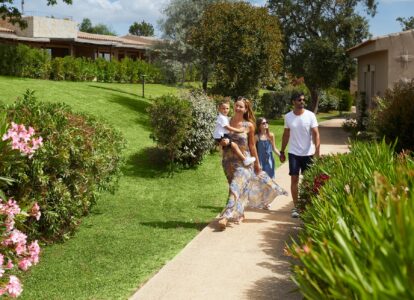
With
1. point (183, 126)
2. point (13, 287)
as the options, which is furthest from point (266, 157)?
point (13, 287)

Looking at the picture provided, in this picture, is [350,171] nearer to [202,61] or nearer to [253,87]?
[253,87]

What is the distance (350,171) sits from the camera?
5.75m

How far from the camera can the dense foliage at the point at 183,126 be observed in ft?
39.1

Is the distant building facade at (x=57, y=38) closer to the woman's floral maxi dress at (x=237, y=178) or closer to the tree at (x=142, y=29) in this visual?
the woman's floral maxi dress at (x=237, y=178)

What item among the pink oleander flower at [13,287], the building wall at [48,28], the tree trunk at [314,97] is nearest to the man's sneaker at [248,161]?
the pink oleander flower at [13,287]

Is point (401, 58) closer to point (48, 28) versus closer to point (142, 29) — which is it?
point (48, 28)

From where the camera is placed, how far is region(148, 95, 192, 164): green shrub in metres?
11.9

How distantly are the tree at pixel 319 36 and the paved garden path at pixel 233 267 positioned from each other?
76.4 feet

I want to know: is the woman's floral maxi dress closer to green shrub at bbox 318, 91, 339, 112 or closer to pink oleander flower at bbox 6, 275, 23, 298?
pink oleander flower at bbox 6, 275, 23, 298

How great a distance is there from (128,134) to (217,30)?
8.79 m

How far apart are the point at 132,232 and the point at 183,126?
184 inches

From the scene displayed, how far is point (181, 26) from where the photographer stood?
28.5 metres

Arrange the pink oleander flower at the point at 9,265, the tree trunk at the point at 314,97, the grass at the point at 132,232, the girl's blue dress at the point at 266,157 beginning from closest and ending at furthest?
the pink oleander flower at the point at 9,265 < the grass at the point at 132,232 < the girl's blue dress at the point at 266,157 < the tree trunk at the point at 314,97

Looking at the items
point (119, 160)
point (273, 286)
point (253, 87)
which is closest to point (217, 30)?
point (253, 87)
